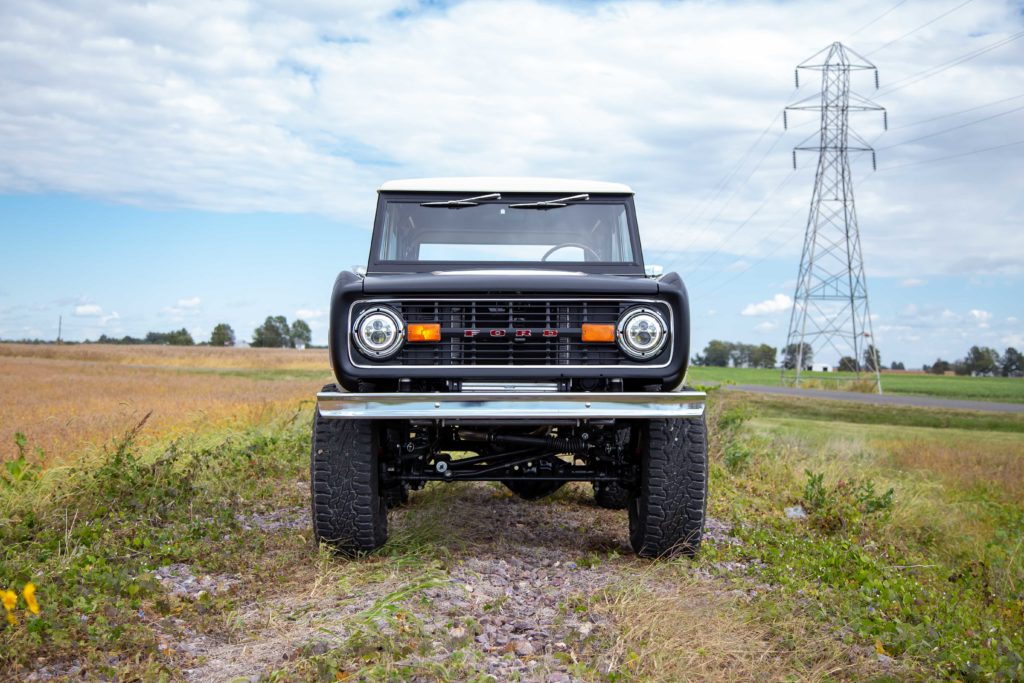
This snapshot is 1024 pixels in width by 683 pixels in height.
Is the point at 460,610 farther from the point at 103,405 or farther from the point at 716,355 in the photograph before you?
the point at 716,355

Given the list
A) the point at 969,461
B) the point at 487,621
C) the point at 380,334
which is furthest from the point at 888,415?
the point at 487,621

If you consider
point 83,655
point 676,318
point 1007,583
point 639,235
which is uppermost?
point 639,235

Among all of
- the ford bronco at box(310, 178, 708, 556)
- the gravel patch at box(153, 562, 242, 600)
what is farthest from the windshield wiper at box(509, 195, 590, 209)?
the gravel patch at box(153, 562, 242, 600)

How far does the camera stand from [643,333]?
4980mm

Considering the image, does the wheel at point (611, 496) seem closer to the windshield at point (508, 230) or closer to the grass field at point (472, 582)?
the grass field at point (472, 582)

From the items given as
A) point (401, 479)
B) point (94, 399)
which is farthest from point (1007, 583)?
point (94, 399)

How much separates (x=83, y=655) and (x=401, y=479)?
6.68 feet

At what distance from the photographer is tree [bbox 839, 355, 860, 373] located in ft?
116

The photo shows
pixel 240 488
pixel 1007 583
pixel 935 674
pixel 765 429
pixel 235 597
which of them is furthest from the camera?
pixel 765 429

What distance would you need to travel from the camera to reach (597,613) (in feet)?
14.1

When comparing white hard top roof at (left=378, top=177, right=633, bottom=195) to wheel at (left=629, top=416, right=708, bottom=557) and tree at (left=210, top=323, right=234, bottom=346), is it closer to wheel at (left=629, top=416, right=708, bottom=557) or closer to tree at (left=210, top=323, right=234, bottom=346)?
wheel at (left=629, top=416, right=708, bottom=557)

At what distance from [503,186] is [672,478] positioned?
7.86ft

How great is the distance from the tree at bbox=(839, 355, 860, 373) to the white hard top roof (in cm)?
3103

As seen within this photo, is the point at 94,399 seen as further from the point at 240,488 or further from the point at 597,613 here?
the point at 597,613
